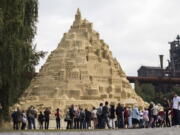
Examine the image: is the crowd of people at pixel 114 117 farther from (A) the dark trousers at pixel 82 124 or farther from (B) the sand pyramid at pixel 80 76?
(B) the sand pyramid at pixel 80 76

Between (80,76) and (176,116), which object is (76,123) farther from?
(80,76)

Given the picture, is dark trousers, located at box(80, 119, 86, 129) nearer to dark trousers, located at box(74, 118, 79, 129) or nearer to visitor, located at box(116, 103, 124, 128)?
dark trousers, located at box(74, 118, 79, 129)

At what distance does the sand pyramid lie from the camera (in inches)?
2532

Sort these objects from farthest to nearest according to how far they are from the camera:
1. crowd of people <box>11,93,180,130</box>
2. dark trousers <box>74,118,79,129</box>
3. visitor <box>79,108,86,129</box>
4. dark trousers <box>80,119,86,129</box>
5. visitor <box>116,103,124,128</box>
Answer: dark trousers <box>80,119,86,129</box>
dark trousers <box>74,118,79,129</box>
visitor <box>79,108,86,129</box>
visitor <box>116,103,124,128</box>
crowd of people <box>11,93,180,130</box>

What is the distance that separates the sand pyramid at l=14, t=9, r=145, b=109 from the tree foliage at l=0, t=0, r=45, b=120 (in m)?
29.7

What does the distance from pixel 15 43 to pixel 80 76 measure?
40023 millimetres

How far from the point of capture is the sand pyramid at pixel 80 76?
64.3 meters

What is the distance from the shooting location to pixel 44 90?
67.0 meters

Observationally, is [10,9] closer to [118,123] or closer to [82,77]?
[118,123]

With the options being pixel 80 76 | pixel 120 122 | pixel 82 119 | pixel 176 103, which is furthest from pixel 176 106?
pixel 80 76

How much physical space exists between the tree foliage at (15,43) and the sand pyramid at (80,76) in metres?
29.7

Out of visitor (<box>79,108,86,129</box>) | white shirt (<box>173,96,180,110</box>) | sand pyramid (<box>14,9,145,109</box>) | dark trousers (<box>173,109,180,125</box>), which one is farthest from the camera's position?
sand pyramid (<box>14,9,145,109</box>)

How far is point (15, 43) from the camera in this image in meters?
27.1

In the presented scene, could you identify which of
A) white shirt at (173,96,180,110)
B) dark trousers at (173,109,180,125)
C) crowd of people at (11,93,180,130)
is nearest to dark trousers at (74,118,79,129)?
crowd of people at (11,93,180,130)
